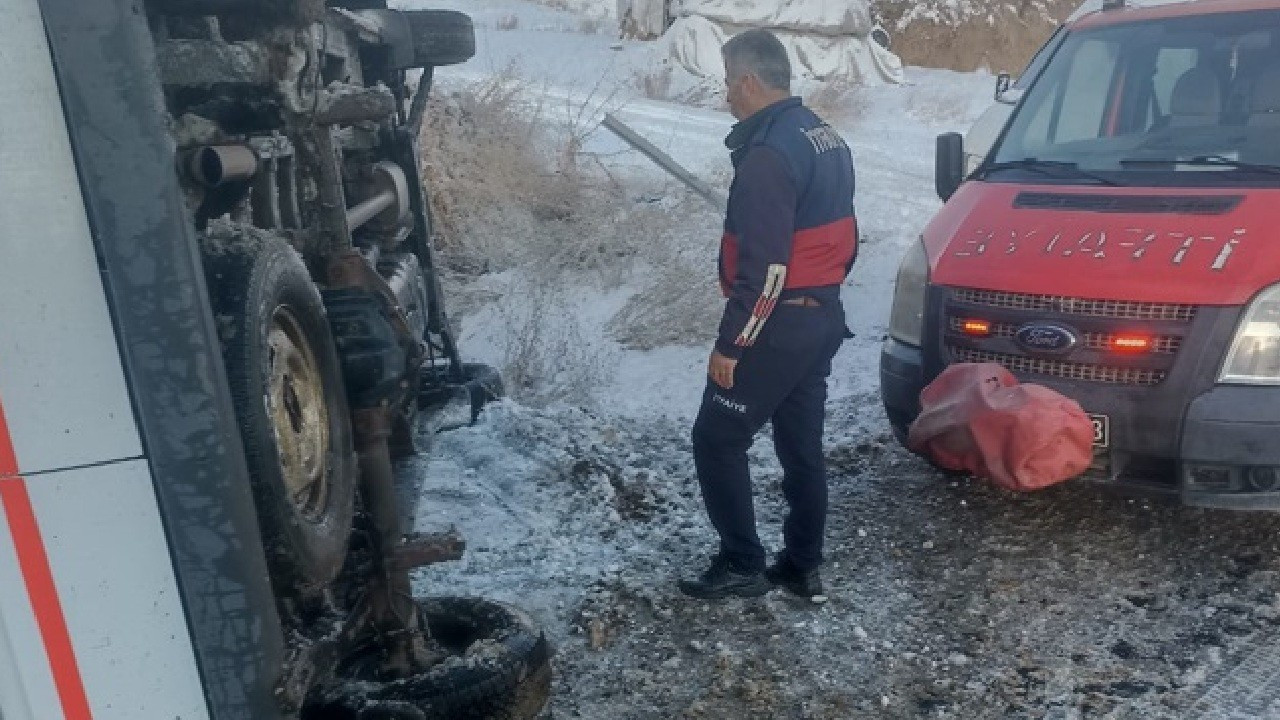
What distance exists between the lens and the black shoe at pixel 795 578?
422cm

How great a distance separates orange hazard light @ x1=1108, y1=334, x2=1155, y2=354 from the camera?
4.12 meters

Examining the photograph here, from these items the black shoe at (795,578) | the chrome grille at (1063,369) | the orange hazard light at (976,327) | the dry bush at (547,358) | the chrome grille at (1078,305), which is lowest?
the dry bush at (547,358)

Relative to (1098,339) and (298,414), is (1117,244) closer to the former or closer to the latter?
(1098,339)

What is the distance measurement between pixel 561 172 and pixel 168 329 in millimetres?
9499

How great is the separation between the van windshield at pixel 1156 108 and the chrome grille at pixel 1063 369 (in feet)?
2.89

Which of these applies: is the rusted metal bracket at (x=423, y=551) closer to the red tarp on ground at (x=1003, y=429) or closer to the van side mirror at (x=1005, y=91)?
the red tarp on ground at (x=1003, y=429)

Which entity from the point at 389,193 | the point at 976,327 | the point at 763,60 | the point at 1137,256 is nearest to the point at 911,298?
the point at 976,327

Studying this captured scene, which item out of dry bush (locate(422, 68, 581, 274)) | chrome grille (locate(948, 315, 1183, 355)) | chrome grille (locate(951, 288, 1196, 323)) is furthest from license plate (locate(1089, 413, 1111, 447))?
dry bush (locate(422, 68, 581, 274))

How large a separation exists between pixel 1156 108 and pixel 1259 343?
170 centimetres

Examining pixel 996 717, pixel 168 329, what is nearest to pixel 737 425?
pixel 996 717

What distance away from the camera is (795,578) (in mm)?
4270

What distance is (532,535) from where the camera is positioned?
15.2ft

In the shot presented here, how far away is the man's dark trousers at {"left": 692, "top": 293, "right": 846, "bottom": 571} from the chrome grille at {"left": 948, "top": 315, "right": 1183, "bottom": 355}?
714 millimetres

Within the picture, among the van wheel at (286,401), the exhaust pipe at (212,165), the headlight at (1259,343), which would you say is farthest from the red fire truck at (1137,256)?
the exhaust pipe at (212,165)
